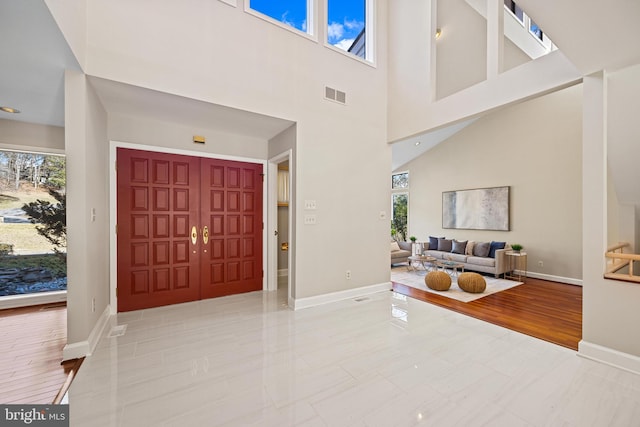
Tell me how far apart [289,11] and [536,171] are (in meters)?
6.03

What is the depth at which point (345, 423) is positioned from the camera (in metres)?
1.64

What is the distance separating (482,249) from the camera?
20.1 ft

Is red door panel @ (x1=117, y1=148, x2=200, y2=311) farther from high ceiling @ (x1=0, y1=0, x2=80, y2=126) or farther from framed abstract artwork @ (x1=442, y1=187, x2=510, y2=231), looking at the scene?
framed abstract artwork @ (x1=442, y1=187, x2=510, y2=231)

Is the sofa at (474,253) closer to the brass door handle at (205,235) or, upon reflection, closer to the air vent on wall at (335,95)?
the air vent on wall at (335,95)

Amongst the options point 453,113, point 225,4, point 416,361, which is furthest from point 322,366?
point 225,4

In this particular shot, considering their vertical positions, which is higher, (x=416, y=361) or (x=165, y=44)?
(x=165, y=44)

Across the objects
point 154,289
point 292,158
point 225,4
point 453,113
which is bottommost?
point 154,289

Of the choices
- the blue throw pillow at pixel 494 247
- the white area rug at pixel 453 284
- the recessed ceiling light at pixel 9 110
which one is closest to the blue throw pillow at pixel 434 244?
the white area rug at pixel 453 284

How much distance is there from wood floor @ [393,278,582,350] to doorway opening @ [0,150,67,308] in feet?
17.3

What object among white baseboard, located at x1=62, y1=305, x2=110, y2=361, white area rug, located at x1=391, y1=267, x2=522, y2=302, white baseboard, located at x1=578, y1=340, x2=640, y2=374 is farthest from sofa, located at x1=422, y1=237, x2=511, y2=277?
white baseboard, located at x1=62, y1=305, x2=110, y2=361

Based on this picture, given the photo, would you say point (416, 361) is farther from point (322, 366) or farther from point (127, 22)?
point (127, 22)

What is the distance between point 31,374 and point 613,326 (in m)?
4.98

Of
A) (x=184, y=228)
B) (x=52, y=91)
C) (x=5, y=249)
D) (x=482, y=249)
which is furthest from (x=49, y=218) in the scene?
(x=482, y=249)

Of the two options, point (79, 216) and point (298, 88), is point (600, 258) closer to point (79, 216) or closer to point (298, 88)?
point (298, 88)
